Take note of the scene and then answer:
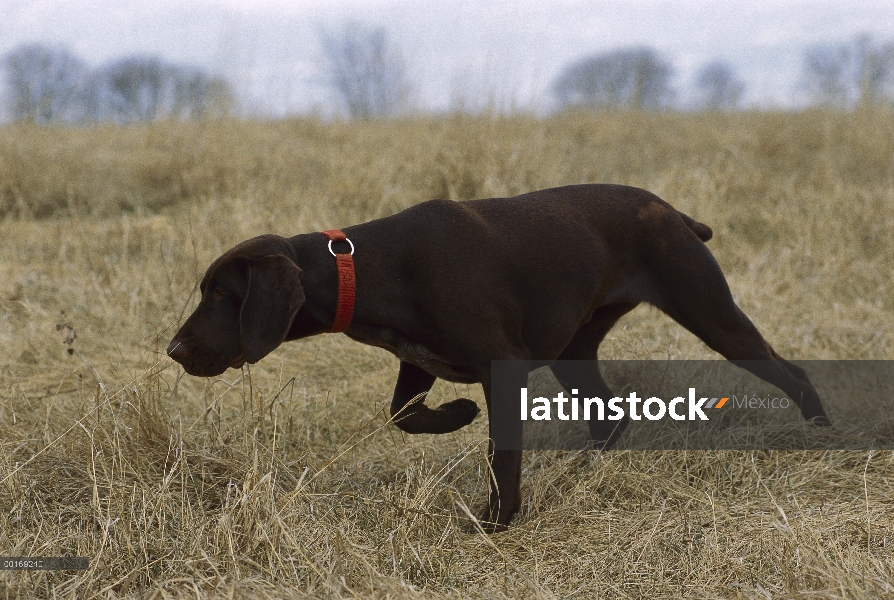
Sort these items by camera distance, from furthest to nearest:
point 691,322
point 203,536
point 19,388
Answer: point 19,388, point 691,322, point 203,536

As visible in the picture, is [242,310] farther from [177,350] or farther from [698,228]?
[698,228]

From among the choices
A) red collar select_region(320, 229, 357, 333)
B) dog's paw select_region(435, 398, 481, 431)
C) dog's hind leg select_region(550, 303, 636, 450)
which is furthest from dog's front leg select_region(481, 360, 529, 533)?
dog's hind leg select_region(550, 303, 636, 450)

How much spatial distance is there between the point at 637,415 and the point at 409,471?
→ 1440 mm

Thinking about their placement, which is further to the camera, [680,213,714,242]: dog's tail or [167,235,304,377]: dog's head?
[680,213,714,242]: dog's tail

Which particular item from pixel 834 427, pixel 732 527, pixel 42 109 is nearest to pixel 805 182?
pixel 834 427

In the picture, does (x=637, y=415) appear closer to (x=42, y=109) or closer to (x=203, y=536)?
(x=203, y=536)

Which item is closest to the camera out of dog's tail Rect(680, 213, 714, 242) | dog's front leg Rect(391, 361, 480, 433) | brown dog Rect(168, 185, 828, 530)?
brown dog Rect(168, 185, 828, 530)

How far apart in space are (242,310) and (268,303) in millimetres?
94

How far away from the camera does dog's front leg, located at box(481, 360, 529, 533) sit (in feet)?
10.8

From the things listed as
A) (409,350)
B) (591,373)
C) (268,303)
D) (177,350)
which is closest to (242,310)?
Result: (268,303)

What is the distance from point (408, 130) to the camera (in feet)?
32.4

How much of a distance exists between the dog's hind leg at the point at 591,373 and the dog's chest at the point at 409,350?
0.81 meters

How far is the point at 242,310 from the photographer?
9.95ft

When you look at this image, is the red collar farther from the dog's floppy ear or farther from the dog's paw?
the dog's paw
